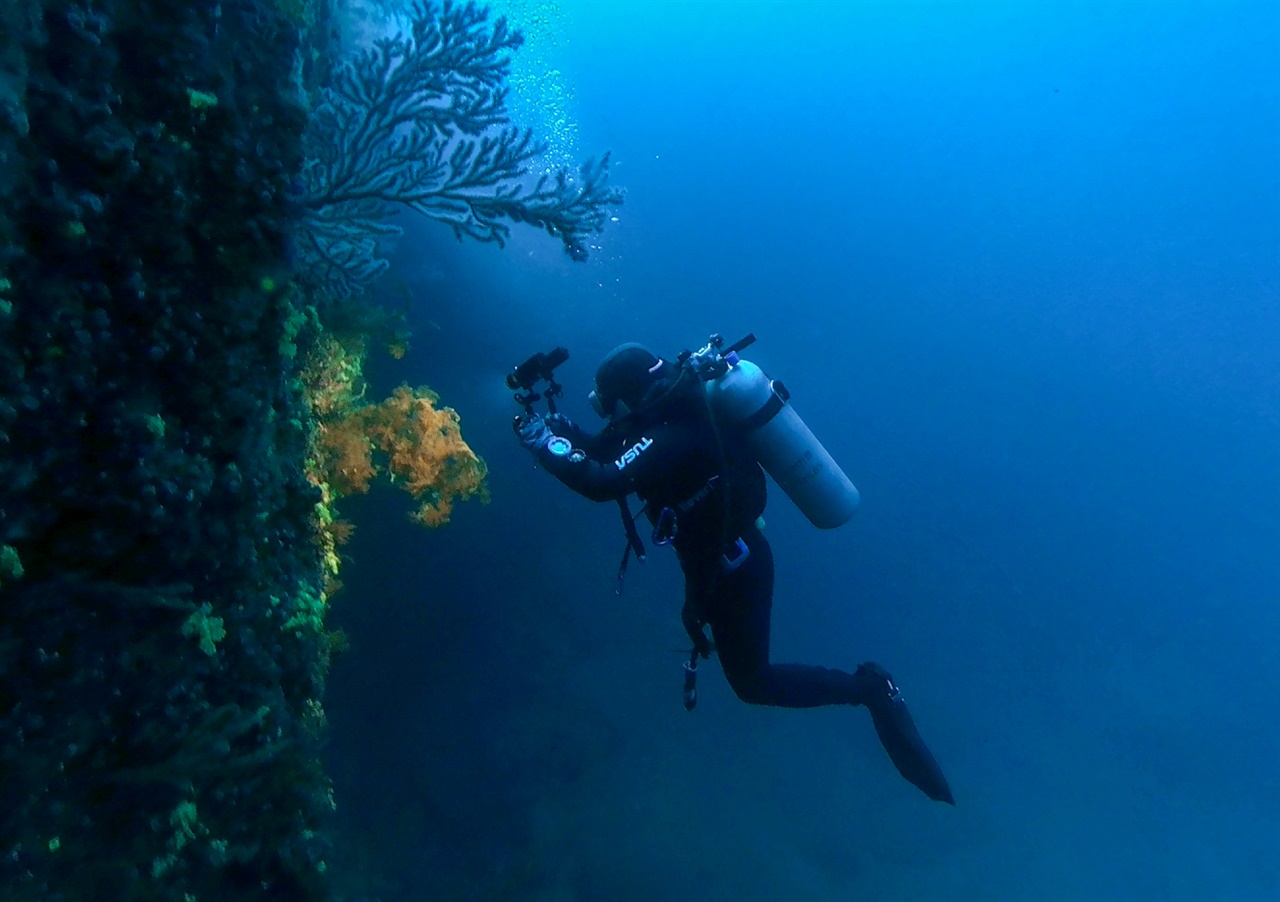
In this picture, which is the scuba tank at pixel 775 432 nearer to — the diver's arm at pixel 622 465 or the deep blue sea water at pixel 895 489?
the diver's arm at pixel 622 465

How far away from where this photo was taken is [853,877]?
421 inches

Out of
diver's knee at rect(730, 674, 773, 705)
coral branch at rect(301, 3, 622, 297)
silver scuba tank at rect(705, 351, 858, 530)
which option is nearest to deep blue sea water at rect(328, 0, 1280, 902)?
coral branch at rect(301, 3, 622, 297)

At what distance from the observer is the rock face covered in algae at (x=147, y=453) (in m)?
1.53

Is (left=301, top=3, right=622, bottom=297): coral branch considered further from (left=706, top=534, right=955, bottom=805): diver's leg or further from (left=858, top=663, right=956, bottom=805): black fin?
(left=858, top=663, right=956, bottom=805): black fin

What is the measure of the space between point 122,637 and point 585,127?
19.4m

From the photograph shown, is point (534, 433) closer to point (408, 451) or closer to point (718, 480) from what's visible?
point (718, 480)

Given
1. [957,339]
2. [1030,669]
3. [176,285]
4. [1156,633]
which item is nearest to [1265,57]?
[957,339]

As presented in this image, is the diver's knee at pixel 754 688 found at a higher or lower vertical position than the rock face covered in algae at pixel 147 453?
higher

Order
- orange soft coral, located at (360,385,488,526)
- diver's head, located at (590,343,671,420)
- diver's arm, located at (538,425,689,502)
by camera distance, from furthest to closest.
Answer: orange soft coral, located at (360,385,488,526) → diver's head, located at (590,343,671,420) → diver's arm, located at (538,425,689,502)

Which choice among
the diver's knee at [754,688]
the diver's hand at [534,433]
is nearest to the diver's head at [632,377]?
Answer: the diver's hand at [534,433]

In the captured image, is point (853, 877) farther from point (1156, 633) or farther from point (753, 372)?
point (1156, 633)

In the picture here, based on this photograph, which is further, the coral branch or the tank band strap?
the tank band strap

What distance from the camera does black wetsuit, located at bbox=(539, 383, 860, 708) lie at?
155 inches

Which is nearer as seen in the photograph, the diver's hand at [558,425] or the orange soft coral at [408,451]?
the diver's hand at [558,425]
